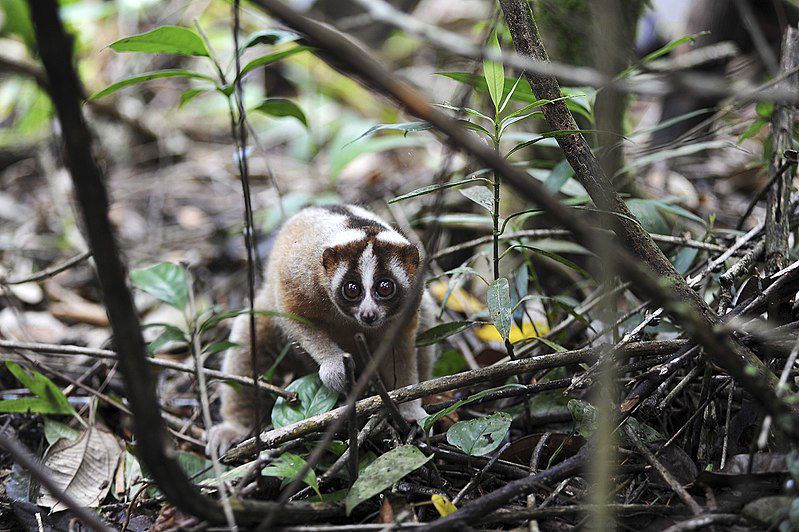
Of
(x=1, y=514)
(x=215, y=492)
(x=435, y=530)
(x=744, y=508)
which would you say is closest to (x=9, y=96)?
(x=1, y=514)

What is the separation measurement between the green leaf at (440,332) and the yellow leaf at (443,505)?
3.51 ft

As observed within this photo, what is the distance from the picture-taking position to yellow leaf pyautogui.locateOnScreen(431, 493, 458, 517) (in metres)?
2.60

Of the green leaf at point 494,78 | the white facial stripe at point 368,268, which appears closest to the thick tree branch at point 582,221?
the green leaf at point 494,78

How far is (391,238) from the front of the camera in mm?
3896

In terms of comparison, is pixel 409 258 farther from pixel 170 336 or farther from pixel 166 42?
pixel 166 42

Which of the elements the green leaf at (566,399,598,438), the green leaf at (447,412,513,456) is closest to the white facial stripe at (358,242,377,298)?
the green leaf at (447,412,513,456)

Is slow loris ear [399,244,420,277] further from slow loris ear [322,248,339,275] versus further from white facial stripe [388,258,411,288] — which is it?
slow loris ear [322,248,339,275]

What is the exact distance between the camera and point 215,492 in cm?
287

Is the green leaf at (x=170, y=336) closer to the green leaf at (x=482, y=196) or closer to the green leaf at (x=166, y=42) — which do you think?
the green leaf at (x=166, y=42)

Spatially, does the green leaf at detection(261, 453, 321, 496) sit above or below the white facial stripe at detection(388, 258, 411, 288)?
below

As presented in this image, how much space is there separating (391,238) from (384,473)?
156 cm

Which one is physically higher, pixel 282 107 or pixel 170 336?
pixel 282 107

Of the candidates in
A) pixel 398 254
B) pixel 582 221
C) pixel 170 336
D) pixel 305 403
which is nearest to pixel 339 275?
pixel 398 254

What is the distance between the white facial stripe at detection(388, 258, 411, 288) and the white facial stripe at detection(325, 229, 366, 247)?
0.74 ft
